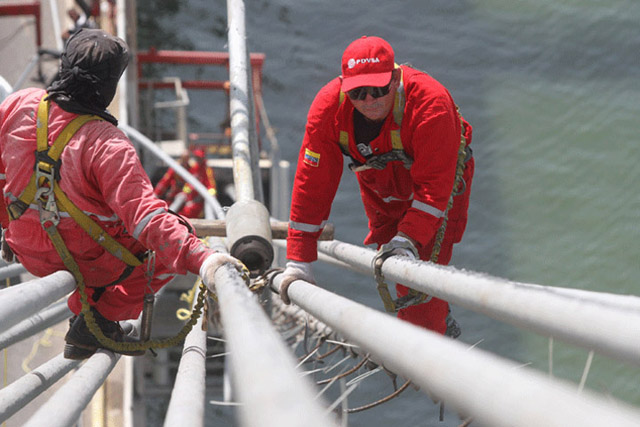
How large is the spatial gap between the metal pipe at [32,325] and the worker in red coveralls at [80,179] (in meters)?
0.43

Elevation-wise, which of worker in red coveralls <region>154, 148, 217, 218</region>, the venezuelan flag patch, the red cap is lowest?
worker in red coveralls <region>154, 148, 217, 218</region>

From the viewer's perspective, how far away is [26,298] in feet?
7.91

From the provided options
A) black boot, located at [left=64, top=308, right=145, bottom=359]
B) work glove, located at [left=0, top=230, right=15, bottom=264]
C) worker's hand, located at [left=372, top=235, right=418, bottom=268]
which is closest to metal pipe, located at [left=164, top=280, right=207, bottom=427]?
black boot, located at [left=64, top=308, right=145, bottom=359]

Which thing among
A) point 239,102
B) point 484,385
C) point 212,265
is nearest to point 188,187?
point 239,102

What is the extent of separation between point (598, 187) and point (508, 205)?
1.71 meters

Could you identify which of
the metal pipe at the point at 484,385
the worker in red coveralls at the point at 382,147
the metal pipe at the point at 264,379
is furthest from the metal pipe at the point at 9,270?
the metal pipe at the point at 484,385

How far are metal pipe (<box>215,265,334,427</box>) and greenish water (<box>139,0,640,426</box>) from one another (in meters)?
9.71

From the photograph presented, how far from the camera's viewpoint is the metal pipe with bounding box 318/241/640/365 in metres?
1.45

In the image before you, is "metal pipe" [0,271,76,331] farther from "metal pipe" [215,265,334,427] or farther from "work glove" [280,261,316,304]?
"work glove" [280,261,316,304]

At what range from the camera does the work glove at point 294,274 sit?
385 centimetres

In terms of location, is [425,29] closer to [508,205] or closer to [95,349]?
[508,205]

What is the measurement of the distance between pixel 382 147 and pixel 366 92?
43 centimetres

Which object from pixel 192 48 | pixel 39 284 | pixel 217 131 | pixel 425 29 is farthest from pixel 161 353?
pixel 39 284

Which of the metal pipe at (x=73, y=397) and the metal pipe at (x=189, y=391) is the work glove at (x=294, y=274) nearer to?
the metal pipe at (x=189, y=391)
